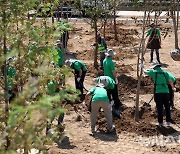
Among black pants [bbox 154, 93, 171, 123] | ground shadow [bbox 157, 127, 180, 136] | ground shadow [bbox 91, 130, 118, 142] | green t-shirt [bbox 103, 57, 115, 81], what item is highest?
green t-shirt [bbox 103, 57, 115, 81]

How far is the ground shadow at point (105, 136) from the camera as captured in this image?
Result: 9.98m

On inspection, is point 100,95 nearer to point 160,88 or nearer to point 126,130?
point 126,130

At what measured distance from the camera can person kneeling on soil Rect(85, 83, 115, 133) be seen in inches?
389

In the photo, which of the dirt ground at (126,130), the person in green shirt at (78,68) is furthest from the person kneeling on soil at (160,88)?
the person in green shirt at (78,68)

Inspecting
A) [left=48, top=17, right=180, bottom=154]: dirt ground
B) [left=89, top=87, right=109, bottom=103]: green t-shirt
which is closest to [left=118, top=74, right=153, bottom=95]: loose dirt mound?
[left=48, top=17, right=180, bottom=154]: dirt ground

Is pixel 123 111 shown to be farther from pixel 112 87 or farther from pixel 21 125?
pixel 21 125

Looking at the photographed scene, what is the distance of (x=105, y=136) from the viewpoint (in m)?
10.1

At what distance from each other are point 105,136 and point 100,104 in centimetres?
71

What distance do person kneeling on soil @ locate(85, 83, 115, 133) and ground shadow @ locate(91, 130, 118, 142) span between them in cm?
10

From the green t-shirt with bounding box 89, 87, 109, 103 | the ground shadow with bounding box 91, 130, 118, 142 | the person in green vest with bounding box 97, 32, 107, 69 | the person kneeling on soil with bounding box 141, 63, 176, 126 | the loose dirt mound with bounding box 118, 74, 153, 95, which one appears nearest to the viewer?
the green t-shirt with bounding box 89, 87, 109, 103

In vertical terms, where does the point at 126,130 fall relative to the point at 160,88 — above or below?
below

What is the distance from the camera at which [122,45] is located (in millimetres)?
19609

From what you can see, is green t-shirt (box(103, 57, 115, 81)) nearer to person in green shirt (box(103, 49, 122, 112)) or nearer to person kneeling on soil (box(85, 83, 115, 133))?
person in green shirt (box(103, 49, 122, 112))

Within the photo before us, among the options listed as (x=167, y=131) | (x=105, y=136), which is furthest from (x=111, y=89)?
(x=167, y=131)
